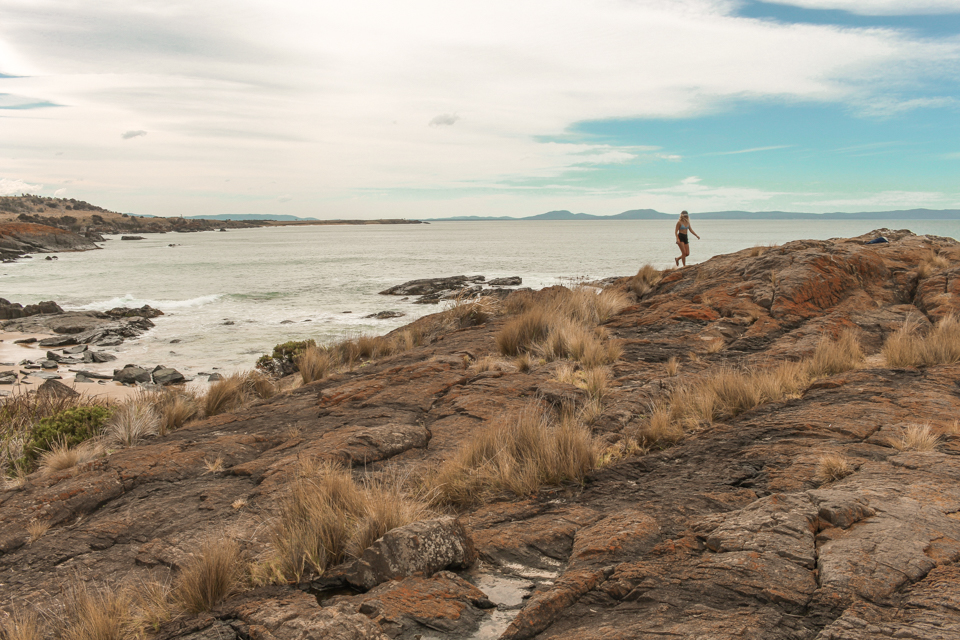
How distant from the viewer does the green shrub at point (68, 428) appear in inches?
294

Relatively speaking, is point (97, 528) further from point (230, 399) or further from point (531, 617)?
point (230, 399)

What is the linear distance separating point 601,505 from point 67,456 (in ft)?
21.4

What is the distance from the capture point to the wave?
95.2 ft

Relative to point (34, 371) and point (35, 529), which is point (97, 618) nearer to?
point (35, 529)

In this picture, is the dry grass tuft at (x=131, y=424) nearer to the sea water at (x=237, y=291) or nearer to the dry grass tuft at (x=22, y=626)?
the dry grass tuft at (x=22, y=626)

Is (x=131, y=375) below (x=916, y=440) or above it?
below

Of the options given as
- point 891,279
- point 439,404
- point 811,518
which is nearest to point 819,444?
point 811,518

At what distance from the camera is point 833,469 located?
4.13 meters

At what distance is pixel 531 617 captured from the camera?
9.73ft

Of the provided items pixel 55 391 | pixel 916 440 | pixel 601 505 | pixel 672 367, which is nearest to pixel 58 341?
pixel 55 391

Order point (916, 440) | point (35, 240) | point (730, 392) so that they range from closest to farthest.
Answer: point (916, 440) → point (730, 392) → point (35, 240)

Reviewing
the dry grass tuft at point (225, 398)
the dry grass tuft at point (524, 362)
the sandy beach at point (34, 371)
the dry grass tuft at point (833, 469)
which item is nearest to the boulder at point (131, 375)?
the sandy beach at point (34, 371)

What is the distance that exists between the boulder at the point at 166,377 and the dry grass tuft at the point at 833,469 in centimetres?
1593

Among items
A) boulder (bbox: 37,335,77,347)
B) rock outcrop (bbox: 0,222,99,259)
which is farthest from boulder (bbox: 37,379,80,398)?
rock outcrop (bbox: 0,222,99,259)
